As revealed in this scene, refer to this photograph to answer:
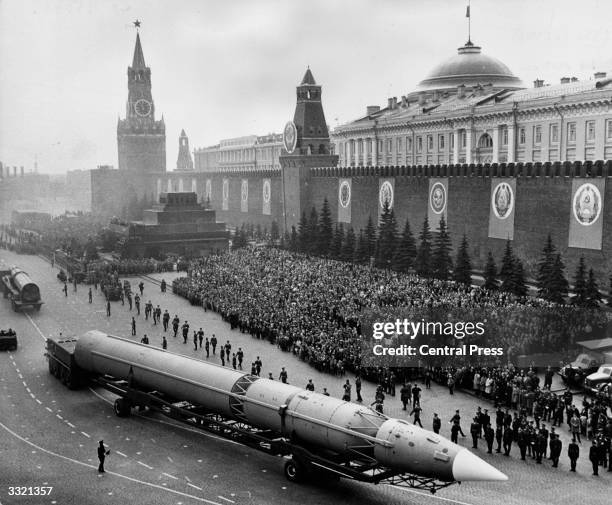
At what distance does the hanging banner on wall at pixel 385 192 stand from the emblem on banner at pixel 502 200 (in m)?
8.84

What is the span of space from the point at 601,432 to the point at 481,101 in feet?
150

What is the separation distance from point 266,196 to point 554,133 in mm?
24974

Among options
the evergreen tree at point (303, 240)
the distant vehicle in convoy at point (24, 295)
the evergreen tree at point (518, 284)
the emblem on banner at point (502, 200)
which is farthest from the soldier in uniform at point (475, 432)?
the evergreen tree at point (303, 240)

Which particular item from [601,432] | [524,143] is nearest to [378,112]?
[524,143]

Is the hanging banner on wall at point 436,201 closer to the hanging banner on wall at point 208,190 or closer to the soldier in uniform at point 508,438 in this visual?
the soldier in uniform at point 508,438

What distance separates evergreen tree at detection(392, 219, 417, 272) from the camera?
38.2 m

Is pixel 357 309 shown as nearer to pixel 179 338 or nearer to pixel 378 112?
pixel 179 338

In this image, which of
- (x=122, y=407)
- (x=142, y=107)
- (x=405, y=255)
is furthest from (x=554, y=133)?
(x=142, y=107)

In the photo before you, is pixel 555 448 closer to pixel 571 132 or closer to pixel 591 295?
pixel 591 295

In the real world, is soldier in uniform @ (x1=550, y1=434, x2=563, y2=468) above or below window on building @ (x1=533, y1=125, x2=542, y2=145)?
below

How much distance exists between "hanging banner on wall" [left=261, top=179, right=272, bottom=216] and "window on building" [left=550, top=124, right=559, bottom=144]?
23883 millimetres

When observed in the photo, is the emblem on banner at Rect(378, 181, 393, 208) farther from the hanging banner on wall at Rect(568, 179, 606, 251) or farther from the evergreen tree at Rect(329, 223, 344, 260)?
the hanging banner on wall at Rect(568, 179, 606, 251)

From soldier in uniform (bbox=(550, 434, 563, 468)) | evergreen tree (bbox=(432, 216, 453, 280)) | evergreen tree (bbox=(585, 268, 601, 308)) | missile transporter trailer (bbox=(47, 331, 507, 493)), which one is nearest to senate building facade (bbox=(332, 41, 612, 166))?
evergreen tree (bbox=(432, 216, 453, 280))

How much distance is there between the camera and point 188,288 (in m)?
37.7
